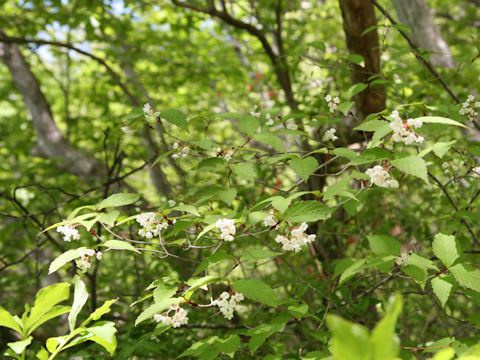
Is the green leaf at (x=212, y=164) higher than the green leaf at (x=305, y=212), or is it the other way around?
the green leaf at (x=212, y=164)

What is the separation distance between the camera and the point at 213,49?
28.1 feet

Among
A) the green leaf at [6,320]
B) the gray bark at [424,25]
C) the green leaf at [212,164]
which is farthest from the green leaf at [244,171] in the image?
the gray bark at [424,25]

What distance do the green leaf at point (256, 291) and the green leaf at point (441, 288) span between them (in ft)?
1.76

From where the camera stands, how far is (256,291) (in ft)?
3.85

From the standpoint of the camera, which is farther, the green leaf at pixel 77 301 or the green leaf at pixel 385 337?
the green leaf at pixel 77 301

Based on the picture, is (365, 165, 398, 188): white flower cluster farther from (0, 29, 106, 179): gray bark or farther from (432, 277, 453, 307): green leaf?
(0, 29, 106, 179): gray bark

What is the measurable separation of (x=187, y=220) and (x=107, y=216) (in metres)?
0.28

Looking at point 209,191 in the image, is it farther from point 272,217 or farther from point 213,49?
point 213,49

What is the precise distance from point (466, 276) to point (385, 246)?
255 millimetres

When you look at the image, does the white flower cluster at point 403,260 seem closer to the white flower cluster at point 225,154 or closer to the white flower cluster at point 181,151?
the white flower cluster at point 225,154

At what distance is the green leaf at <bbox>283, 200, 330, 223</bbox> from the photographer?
128cm

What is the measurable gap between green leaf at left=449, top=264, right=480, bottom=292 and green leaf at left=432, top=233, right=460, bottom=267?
1.1 inches

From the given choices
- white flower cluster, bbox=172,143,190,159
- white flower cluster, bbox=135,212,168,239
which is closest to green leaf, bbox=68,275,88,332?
white flower cluster, bbox=135,212,168,239

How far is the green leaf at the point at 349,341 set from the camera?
20.4 inches
